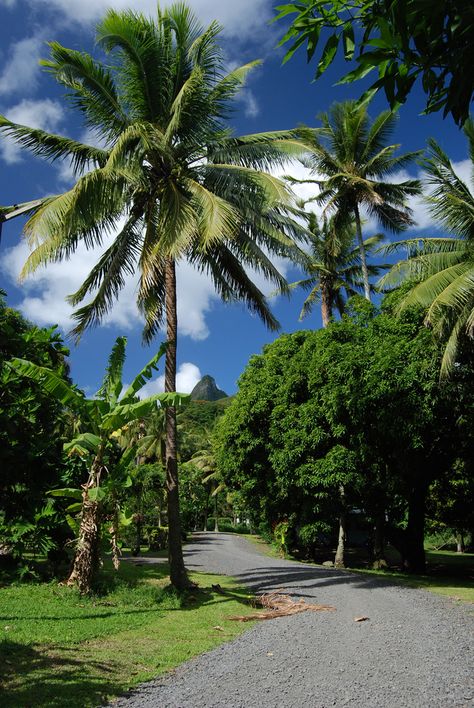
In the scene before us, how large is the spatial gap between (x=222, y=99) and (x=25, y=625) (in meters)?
11.3

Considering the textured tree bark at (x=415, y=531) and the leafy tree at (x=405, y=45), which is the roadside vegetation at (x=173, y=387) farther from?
A: the leafy tree at (x=405, y=45)

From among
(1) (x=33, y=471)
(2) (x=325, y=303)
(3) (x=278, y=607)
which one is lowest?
(3) (x=278, y=607)

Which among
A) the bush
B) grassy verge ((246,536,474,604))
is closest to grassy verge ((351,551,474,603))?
grassy verge ((246,536,474,604))

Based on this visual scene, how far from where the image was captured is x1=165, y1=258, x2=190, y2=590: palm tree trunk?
38.1 feet

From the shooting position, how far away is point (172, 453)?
39.3ft

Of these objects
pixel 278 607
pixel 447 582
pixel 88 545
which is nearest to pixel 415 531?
pixel 447 582

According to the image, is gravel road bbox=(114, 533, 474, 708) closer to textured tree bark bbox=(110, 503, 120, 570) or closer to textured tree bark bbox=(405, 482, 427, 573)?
textured tree bark bbox=(110, 503, 120, 570)

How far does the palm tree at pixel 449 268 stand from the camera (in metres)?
12.0

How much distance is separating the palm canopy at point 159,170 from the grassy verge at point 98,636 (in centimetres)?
614

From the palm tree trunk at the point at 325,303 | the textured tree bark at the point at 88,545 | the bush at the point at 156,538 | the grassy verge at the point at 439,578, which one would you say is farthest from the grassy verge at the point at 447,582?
the bush at the point at 156,538

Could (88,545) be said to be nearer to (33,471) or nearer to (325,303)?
(33,471)

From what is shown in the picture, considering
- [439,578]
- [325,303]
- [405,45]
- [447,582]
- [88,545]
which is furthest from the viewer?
[325,303]

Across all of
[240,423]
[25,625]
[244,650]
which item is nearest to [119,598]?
[25,625]

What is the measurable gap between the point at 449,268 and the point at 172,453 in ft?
26.4
